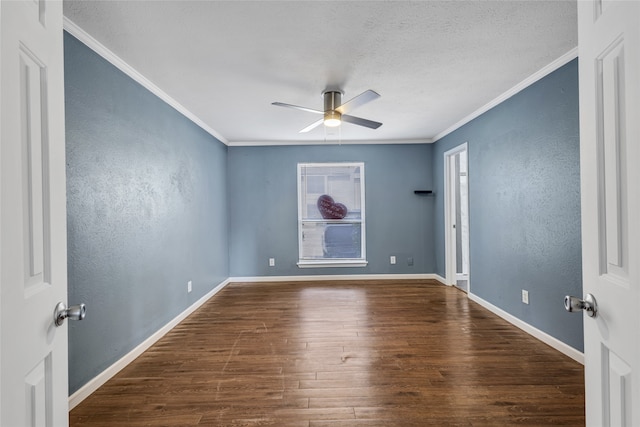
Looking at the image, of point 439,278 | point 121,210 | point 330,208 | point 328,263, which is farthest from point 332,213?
point 121,210

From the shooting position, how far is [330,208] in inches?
211

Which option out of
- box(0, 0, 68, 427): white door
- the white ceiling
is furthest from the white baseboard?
box(0, 0, 68, 427): white door

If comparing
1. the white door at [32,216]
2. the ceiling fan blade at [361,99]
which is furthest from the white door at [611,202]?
the ceiling fan blade at [361,99]

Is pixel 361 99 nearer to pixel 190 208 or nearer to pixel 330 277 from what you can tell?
pixel 190 208

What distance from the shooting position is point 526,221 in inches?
118

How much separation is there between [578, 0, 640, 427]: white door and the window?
14.5ft

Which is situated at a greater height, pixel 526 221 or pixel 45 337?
pixel 526 221

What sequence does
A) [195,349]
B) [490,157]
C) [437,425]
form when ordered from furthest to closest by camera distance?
[490,157] < [195,349] < [437,425]

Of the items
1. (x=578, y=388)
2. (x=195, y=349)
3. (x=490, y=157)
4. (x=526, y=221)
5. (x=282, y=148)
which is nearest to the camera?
(x=578, y=388)

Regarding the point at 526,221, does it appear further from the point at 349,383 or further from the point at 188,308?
the point at 188,308

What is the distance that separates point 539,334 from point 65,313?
3430mm

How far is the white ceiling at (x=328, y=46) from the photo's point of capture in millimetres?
1828

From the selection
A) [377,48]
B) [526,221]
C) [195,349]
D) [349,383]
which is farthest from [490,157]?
[195,349]

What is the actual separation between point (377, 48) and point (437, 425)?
2.44 metres
